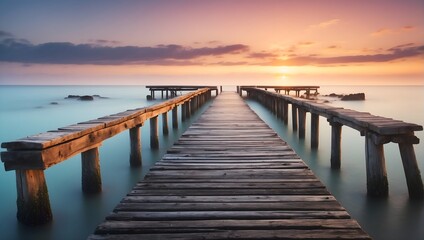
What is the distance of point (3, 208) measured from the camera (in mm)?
4980

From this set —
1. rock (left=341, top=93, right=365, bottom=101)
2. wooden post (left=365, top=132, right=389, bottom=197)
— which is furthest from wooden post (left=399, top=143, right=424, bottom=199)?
rock (left=341, top=93, right=365, bottom=101)

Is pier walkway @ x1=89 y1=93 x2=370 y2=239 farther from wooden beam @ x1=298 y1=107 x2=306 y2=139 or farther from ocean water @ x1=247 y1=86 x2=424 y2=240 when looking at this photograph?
wooden beam @ x1=298 y1=107 x2=306 y2=139

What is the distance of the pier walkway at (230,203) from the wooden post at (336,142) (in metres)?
2.16

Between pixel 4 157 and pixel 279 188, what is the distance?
255cm

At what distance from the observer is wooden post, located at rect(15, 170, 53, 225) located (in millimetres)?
3471

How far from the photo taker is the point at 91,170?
5016 millimetres

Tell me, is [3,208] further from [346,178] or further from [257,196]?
[346,178]

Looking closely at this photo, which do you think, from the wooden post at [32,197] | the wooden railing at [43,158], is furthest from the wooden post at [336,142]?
the wooden post at [32,197]

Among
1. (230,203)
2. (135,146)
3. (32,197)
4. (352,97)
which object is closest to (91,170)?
(32,197)

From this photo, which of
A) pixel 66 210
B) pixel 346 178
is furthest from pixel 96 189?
pixel 346 178

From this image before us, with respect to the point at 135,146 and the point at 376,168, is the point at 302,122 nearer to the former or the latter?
the point at 135,146

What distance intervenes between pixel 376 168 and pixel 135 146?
4404 millimetres

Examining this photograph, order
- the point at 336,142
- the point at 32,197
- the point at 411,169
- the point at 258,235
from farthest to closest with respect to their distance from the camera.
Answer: the point at 336,142, the point at 411,169, the point at 32,197, the point at 258,235

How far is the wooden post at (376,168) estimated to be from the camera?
4.49 m
